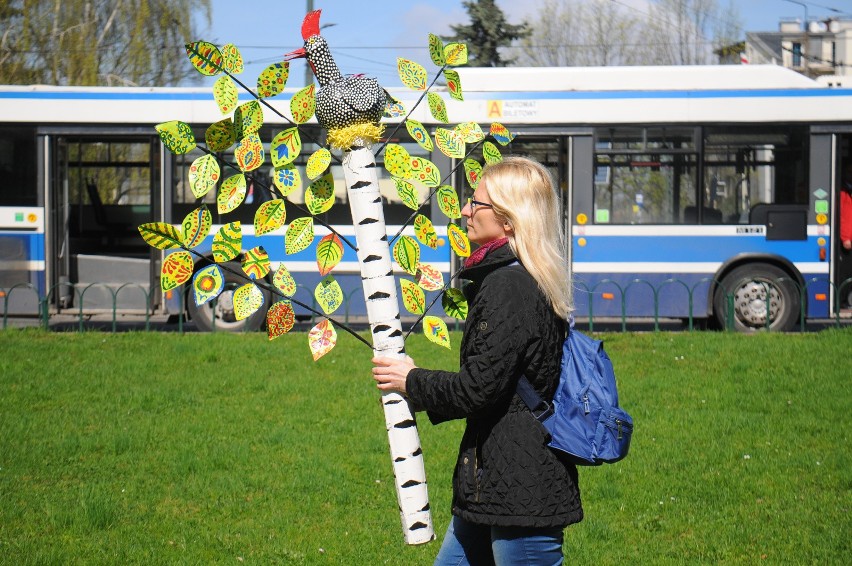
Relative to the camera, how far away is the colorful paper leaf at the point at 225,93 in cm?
334

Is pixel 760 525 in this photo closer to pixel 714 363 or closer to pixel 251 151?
pixel 251 151

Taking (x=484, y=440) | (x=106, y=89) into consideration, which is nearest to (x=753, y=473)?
Answer: (x=484, y=440)

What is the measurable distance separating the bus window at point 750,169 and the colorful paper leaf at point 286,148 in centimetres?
1154

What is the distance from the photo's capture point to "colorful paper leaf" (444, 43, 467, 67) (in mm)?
3711

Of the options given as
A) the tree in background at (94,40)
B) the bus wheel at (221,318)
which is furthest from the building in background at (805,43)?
the bus wheel at (221,318)

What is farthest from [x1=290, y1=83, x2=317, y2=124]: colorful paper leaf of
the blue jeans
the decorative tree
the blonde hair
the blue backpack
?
the blue jeans

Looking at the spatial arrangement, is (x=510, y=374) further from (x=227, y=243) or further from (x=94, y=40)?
(x=94, y=40)

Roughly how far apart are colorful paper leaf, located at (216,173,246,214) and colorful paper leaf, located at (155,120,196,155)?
167mm

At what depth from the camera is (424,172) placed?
353cm

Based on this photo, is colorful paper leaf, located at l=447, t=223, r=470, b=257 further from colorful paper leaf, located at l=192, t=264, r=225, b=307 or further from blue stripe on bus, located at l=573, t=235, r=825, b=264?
blue stripe on bus, located at l=573, t=235, r=825, b=264

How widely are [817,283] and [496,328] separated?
465 inches

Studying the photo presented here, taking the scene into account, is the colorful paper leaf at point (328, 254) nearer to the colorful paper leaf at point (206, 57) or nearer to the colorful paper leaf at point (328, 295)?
the colorful paper leaf at point (328, 295)

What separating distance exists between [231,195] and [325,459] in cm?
427

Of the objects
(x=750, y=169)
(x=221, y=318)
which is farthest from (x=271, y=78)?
(x=750, y=169)
